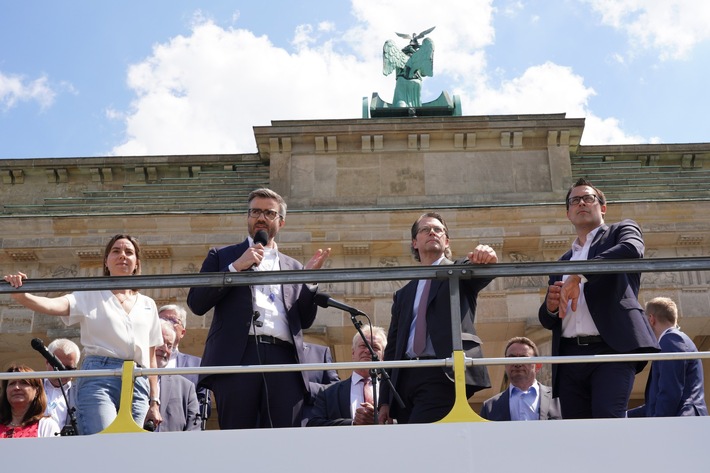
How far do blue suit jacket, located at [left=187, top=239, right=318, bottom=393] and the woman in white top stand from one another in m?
0.31

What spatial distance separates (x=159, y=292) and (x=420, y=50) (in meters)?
7.46

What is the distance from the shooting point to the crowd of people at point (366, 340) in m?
5.70

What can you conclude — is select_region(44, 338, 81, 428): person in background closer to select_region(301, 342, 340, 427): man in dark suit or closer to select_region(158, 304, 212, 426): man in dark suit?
select_region(158, 304, 212, 426): man in dark suit

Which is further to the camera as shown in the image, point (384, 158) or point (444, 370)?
point (384, 158)

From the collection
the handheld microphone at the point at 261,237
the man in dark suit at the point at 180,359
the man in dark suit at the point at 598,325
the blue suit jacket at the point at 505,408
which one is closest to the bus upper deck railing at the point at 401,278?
the man in dark suit at the point at 598,325

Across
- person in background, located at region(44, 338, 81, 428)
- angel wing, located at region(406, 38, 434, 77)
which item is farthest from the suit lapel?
angel wing, located at region(406, 38, 434, 77)

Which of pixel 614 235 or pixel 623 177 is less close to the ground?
pixel 623 177

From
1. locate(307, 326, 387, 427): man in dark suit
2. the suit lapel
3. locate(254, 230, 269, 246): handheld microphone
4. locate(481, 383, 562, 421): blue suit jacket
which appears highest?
locate(254, 230, 269, 246): handheld microphone

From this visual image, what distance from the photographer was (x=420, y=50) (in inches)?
744

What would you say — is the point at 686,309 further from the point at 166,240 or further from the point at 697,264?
the point at 697,264

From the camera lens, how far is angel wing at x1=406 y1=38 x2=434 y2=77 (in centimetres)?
1870

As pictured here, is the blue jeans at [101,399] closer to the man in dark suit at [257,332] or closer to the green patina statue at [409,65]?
the man in dark suit at [257,332]

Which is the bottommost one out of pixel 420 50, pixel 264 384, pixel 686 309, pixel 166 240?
pixel 264 384

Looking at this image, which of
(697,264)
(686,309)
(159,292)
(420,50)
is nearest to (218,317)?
(697,264)
